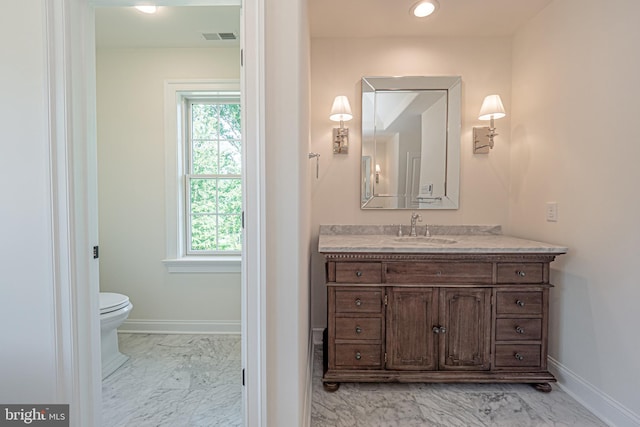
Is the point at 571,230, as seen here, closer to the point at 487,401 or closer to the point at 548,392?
the point at 548,392

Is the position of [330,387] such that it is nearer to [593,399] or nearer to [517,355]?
[517,355]

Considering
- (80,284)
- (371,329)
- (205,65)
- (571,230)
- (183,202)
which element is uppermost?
(205,65)

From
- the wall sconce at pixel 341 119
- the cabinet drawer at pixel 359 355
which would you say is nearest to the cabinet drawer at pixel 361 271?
the cabinet drawer at pixel 359 355

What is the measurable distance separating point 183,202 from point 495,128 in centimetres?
282

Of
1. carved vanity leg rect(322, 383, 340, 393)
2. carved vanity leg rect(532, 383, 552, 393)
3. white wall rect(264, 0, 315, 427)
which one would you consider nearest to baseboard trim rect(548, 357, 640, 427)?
carved vanity leg rect(532, 383, 552, 393)

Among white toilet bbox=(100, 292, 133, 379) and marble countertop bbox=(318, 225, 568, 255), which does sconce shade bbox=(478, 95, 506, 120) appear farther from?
white toilet bbox=(100, 292, 133, 379)

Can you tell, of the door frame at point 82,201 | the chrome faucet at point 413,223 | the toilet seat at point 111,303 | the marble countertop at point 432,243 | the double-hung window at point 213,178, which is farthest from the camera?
the double-hung window at point 213,178

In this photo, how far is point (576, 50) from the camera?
1.76 m

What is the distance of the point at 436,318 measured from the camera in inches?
71.4

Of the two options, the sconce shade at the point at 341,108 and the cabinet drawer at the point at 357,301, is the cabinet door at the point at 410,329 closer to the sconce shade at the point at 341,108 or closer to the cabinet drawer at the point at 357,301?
the cabinet drawer at the point at 357,301

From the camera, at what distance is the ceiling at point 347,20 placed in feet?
6.50

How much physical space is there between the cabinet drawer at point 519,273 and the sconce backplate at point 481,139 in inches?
39.4

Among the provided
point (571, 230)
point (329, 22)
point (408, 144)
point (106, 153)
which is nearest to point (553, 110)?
point (571, 230)

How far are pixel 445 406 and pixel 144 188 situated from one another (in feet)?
9.37
